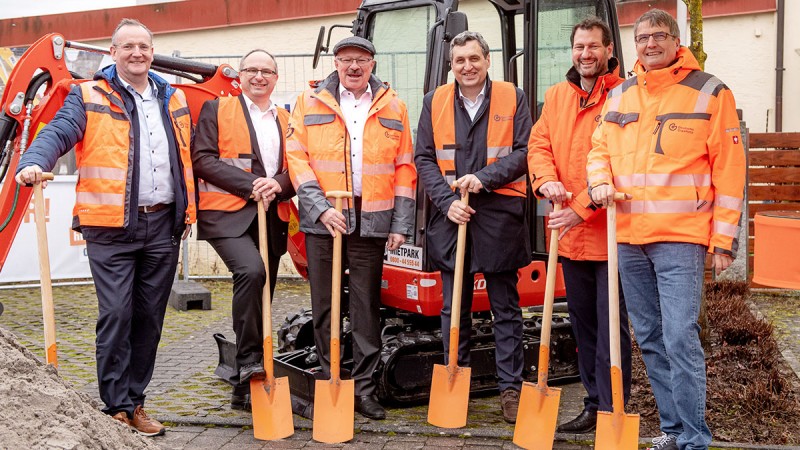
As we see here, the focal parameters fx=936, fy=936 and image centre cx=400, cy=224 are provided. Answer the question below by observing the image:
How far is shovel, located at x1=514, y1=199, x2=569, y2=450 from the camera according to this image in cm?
485

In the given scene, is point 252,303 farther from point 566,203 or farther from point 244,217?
point 566,203

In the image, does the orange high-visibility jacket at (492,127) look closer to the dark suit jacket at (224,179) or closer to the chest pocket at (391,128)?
the chest pocket at (391,128)

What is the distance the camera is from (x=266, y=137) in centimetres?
570

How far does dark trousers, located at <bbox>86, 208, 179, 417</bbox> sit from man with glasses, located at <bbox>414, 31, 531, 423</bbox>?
1.55m

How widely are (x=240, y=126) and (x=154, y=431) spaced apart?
5.98 ft

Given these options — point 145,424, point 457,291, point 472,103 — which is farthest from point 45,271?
point 472,103

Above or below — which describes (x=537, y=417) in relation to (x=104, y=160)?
below

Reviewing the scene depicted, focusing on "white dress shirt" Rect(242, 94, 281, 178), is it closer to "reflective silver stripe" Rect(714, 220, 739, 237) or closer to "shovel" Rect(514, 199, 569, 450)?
"shovel" Rect(514, 199, 569, 450)

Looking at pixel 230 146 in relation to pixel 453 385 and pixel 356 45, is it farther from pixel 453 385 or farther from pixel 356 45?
pixel 453 385

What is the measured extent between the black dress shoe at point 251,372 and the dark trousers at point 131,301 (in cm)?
53

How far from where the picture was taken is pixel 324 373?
18.4 feet

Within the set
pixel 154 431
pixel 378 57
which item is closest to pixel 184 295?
pixel 378 57

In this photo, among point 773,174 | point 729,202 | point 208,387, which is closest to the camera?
point 729,202

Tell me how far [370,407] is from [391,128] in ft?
5.40
